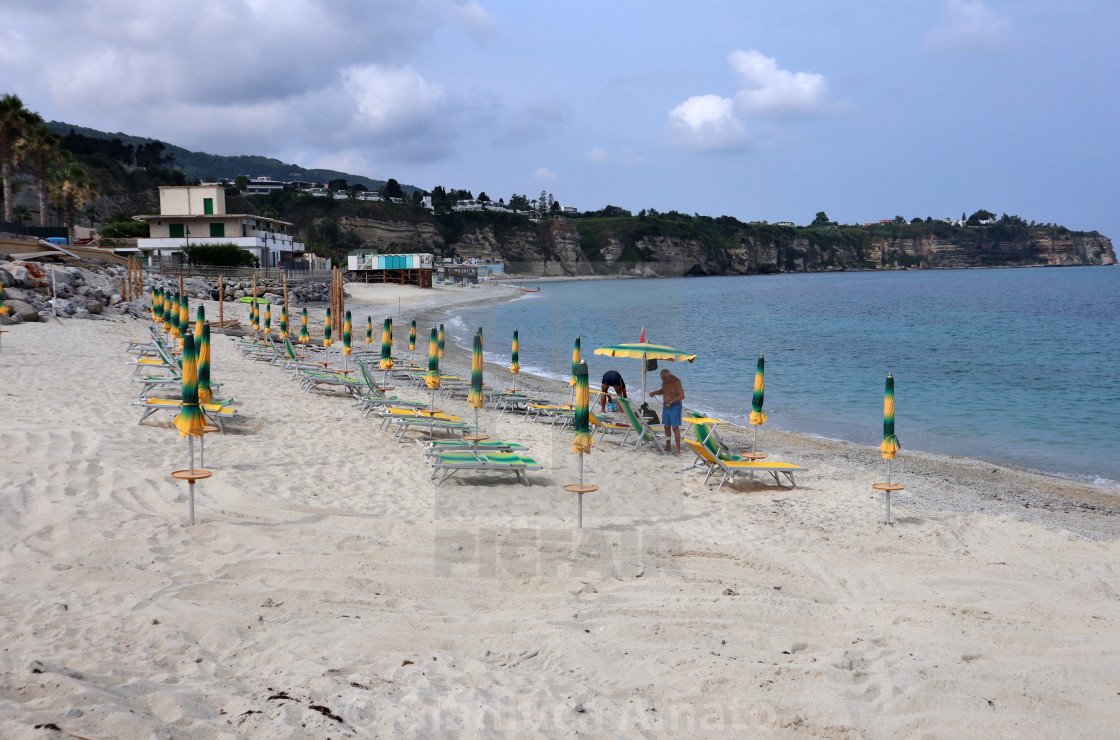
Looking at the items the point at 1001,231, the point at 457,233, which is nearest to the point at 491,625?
the point at 457,233

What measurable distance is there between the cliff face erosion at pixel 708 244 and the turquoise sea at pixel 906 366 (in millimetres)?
52897

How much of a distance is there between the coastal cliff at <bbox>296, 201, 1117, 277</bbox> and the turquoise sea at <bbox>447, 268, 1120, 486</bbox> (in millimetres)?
49381

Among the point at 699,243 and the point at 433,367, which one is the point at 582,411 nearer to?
the point at 433,367

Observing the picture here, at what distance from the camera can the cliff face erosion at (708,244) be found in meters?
108

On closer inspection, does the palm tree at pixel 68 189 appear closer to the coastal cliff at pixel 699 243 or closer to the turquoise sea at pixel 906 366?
the turquoise sea at pixel 906 366

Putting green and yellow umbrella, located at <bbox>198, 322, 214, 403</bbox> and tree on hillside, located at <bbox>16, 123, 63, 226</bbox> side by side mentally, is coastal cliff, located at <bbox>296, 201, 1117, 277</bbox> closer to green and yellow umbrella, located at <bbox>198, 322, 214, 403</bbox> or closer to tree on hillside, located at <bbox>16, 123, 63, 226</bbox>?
tree on hillside, located at <bbox>16, 123, 63, 226</bbox>

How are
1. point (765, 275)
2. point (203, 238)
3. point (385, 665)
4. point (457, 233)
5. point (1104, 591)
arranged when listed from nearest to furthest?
point (385, 665)
point (1104, 591)
point (203, 238)
point (457, 233)
point (765, 275)

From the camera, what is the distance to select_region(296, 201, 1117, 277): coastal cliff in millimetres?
104125

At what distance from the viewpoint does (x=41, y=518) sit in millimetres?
5152

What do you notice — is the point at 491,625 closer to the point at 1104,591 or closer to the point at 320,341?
the point at 1104,591

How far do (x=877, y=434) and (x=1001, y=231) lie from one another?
181390mm

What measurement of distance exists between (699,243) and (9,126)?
11006 cm

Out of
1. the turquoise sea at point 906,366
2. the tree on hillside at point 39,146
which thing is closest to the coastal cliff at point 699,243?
the tree on hillside at point 39,146

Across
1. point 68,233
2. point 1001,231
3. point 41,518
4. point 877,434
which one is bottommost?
point 877,434
